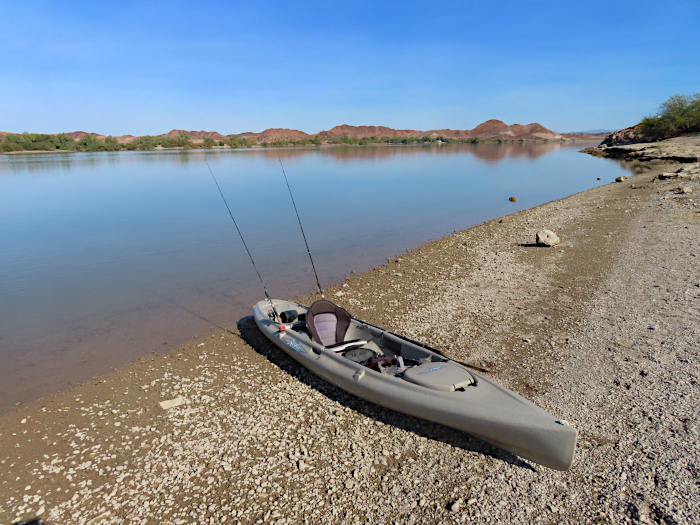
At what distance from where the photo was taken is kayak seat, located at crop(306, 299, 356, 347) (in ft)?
20.6

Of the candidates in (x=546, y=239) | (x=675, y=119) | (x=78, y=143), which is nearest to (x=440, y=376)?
(x=546, y=239)

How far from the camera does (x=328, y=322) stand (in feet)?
20.9

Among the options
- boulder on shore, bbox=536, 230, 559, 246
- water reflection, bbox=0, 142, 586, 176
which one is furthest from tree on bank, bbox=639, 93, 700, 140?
boulder on shore, bbox=536, 230, 559, 246

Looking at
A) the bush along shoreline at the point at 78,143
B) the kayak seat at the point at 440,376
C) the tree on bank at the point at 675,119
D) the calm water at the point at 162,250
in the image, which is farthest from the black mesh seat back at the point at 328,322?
the bush along shoreline at the point at 78,143

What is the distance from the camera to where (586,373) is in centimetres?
538

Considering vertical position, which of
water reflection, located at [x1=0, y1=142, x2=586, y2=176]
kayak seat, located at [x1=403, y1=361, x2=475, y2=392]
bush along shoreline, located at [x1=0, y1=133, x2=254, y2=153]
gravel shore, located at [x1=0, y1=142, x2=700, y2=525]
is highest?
bush along shoreline, located at [x1=0, y1=133, x2=254, y2=153]

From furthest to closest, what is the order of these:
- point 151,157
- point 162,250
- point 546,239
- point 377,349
→ point 151,157
point 162,250
point 546,239
point 377,349

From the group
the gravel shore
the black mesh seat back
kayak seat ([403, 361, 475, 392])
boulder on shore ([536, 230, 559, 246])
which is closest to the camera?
the gravel shore

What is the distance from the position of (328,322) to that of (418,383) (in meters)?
2.21

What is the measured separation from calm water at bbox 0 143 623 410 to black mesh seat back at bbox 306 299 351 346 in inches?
107

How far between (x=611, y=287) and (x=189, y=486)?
887 centimetres

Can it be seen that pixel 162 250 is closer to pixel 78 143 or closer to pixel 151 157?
pixel 151 157

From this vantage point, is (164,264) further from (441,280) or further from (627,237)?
(627,237)

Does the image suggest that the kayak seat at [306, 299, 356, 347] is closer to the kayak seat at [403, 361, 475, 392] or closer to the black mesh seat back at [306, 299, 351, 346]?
the black mesh seat back at [306, 299, 351, 346]
